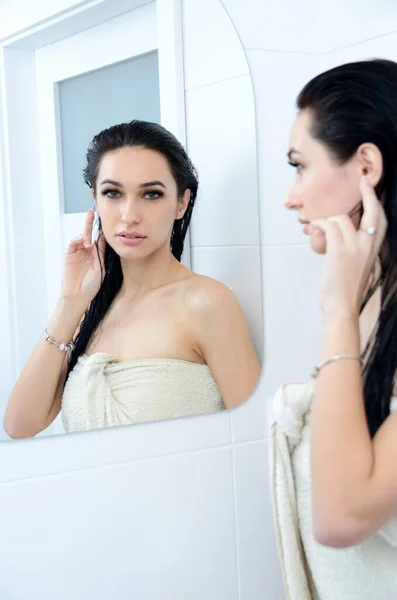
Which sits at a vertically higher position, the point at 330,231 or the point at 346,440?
the point at 330,231

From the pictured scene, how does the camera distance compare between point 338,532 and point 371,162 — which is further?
point 371,162

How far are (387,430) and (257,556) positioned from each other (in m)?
0.57

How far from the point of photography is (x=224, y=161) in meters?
1.39

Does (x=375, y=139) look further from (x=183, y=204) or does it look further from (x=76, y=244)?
(x=76, y=244)

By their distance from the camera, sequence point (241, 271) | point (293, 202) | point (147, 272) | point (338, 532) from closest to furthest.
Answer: point (338, 532), point (293, 202), point (147, 272), point (241, 271)

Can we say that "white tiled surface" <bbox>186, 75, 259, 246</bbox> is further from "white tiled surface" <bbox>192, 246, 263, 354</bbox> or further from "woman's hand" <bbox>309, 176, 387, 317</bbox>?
"woman's hand" <bbox>309, 176, 387, 317</bbox>

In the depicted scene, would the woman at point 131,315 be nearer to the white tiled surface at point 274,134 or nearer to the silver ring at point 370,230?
the white tiled surface at point 274,134

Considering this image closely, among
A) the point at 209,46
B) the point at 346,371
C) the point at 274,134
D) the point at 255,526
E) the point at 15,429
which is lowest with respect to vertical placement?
the point at 255,526

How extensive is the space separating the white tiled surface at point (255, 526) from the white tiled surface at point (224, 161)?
38 cm

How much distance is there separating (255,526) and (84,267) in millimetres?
560

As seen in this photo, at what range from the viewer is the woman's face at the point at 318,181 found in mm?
1134

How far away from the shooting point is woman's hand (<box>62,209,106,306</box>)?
4.06ft

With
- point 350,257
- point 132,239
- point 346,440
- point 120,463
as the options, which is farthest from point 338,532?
point 132,239

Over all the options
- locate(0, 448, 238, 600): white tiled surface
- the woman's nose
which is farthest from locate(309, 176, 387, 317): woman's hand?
locate(0, 448, 238, 600): white tiled surface
